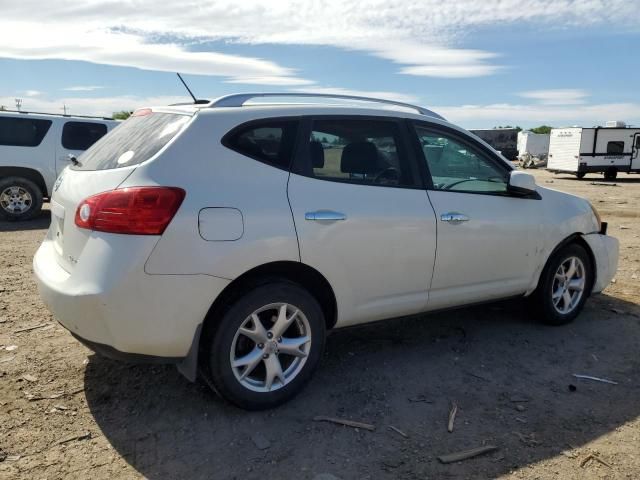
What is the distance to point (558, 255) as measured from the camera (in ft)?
15.8

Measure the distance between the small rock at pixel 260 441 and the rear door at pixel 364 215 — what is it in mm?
888

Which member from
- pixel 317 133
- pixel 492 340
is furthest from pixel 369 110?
pixel 492 340

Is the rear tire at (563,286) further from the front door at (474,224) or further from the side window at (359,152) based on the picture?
the side window at (359,152)

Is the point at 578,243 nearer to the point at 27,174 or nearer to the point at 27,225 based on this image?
the point at 27,225

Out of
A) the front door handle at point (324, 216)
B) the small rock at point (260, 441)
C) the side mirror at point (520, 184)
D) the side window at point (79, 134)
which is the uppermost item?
the side window at point (79, 134)

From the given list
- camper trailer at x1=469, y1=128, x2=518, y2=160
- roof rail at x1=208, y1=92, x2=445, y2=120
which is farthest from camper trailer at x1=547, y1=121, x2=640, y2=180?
roof rail at x1=208, y1=92, x2=445, y2=120

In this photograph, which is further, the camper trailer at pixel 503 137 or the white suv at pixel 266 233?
the camper trailer at pixel 503 137

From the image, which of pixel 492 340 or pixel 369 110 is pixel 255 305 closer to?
pixel 369 110

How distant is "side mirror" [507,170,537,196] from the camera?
14.1 ft

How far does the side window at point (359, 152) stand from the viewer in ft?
11.6

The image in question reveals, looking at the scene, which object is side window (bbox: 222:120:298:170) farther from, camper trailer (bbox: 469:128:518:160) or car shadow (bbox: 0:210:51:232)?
camper trailer (bbox: 469:128:518:160)

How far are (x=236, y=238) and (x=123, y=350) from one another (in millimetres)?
818

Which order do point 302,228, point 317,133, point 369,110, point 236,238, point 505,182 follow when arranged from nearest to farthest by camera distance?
point 236,238, point 302,228, point 317,133, point 369,110, point 505,182

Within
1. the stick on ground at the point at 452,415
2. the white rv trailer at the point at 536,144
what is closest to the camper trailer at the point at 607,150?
the white rv trailer at the point at 536,144
